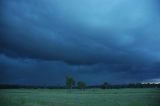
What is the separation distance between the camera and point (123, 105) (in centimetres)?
2786

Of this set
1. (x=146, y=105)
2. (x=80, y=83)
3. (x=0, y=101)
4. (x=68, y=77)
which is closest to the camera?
(x=0, y=101)

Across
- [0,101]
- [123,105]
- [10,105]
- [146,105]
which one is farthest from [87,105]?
[0,101]

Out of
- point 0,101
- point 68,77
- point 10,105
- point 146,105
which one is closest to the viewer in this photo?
point 0,101

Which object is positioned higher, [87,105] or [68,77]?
[68,77]

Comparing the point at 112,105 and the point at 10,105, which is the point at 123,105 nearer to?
the point at 112,105

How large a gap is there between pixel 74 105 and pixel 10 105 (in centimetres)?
672

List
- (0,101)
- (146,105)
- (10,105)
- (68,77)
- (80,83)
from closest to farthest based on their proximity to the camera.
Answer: (0,101) → (10,105) → (146,105) → (68,77) → (80,83)

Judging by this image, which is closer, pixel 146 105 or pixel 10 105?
pixel 10 105

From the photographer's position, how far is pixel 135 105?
27.4m

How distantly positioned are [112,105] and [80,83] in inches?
697

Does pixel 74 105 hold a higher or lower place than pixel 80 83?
lower

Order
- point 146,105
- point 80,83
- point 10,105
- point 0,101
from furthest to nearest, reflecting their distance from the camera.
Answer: point 80,83
point 146,105
point 10,105
point 0,101

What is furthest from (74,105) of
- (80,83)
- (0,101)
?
(80,83)

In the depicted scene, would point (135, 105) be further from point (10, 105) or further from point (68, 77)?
point (10, 105)
